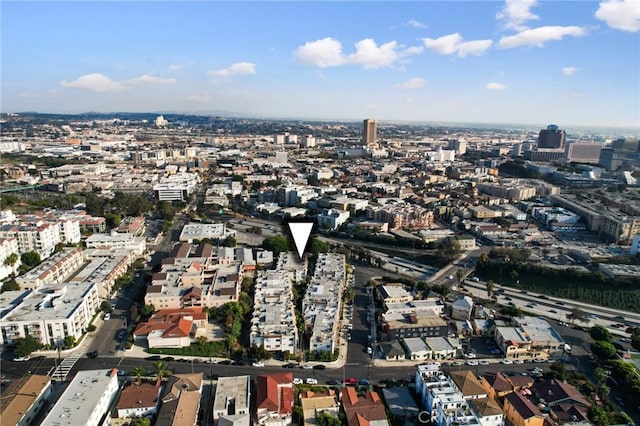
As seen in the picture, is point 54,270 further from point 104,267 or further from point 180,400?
point 180,400

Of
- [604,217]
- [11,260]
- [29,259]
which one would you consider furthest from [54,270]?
[604,217]

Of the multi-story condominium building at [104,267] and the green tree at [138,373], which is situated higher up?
the multi-story condominium building at [104,267]

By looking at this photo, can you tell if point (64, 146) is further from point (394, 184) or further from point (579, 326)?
point (579, 326)

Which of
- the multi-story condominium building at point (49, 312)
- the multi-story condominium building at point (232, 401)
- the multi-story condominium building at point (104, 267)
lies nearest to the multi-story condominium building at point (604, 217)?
the multi-story condominium building at point (232, 401)

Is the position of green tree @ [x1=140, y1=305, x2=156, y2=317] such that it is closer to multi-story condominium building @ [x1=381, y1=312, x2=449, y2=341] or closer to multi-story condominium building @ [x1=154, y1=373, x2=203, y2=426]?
multi-story condominium building @ [x1=154, y1=373, x2=203, y2=426]

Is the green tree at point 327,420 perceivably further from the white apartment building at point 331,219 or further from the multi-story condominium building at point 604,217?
the multi-story condominium building at point 604,217

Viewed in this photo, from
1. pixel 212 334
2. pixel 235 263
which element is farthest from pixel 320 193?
pixel 212 334

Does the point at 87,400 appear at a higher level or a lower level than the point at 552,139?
lower
